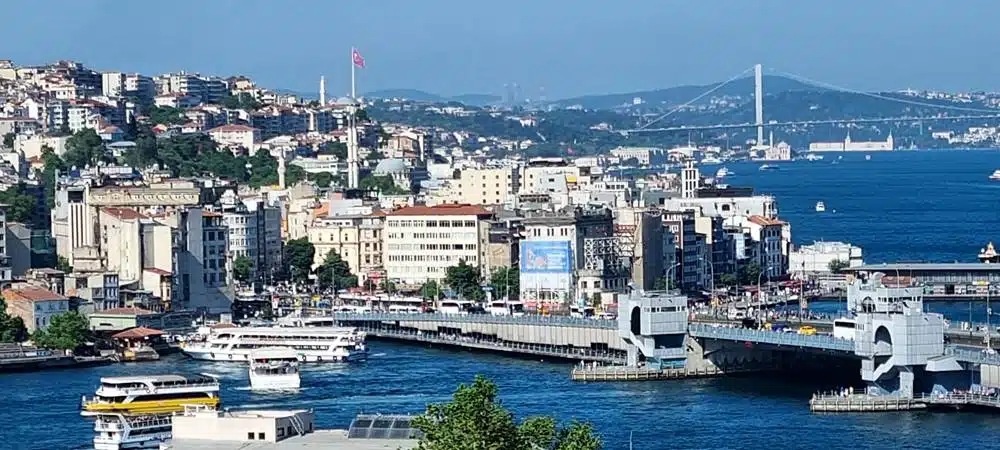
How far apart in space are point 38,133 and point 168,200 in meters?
16.6

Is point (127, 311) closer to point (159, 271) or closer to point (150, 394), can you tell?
point (159, 271)

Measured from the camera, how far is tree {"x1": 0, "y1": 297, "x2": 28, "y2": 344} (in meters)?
35.1

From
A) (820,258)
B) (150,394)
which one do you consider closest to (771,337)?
(150,394)

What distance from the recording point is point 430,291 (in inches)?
1747

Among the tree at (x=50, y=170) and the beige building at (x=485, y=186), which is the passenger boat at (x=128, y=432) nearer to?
the tree at (x=50, y=170)

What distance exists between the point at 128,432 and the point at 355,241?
79.8 ft

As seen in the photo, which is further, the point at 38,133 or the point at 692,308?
the point at 38,133

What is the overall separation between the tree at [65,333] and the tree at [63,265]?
5985mm

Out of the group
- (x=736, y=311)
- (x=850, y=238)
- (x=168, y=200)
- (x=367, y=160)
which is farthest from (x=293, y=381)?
(x=367, y=160)

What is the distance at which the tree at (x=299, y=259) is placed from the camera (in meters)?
47.2

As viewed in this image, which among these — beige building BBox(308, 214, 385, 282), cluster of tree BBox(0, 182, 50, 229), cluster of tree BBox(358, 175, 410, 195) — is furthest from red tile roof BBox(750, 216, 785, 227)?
cluster of tree BBox(0, 182, 50, 229)

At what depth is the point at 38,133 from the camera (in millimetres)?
61312

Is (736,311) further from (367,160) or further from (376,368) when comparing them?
(367,160)

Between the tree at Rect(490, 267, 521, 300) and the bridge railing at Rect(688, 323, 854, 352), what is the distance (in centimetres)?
1107
